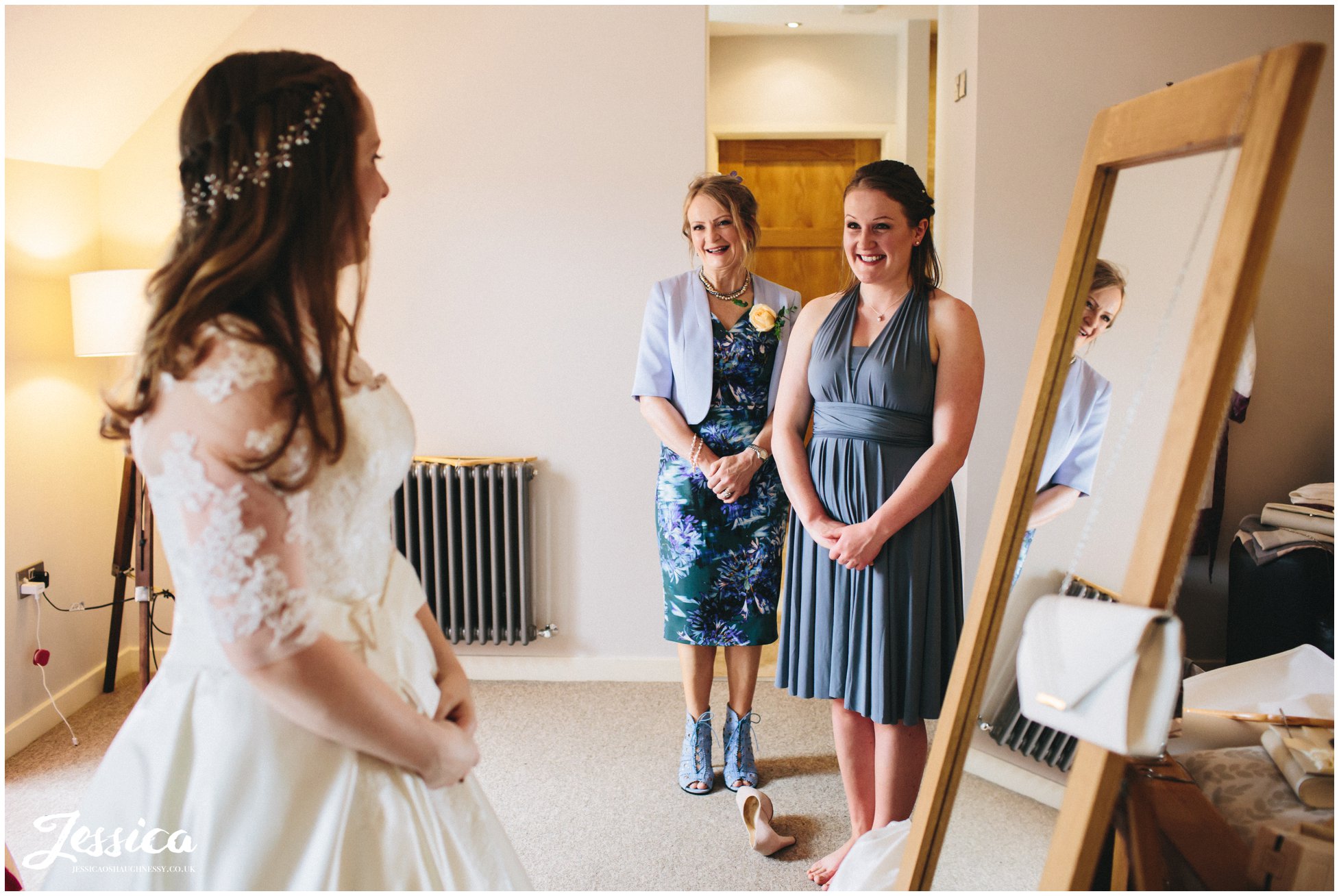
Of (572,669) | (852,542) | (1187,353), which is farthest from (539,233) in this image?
(1187,353)

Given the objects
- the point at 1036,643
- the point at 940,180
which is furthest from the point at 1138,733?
the point at 940,180

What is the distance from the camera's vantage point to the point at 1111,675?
96 cm

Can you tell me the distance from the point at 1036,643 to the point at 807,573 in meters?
1.01

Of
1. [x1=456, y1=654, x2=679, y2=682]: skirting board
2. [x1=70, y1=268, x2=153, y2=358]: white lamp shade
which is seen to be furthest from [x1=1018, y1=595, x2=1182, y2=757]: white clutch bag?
[x1=70, y1=268, x2=153, y2=358]: white lamp shade

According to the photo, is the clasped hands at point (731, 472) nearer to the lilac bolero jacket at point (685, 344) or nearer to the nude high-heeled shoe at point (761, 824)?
the lilac bolero jacket at point (685, 344)

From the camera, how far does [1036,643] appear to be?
1069 millimetres

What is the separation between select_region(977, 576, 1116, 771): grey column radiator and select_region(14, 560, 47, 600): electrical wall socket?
2874 mm

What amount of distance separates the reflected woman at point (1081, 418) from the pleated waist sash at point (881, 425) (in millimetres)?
739

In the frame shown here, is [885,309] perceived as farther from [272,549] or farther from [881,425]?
[272,549]

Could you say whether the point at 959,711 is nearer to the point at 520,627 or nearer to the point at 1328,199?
the point at 520,627

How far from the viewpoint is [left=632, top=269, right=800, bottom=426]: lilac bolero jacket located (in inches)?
97.2

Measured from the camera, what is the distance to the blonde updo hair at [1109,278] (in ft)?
3.74

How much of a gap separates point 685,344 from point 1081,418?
1418mm

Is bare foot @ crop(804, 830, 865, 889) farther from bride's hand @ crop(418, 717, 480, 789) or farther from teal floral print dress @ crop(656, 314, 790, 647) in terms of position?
bride's hand @ crop(418, 717, 480, 789)
